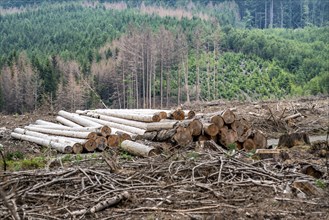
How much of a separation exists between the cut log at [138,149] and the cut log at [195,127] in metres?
1.70

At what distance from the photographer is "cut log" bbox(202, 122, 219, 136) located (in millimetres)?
13227

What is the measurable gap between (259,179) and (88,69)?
1940 inches

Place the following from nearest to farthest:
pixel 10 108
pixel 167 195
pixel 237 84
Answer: pixel 167 195 → pixel 10 108 → pixel 237 84

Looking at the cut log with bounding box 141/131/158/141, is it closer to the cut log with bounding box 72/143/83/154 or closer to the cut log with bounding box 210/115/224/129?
the cut log with bounding box 210/115/224/129

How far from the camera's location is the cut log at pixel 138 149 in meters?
11.4

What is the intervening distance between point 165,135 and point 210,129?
3.92 feet

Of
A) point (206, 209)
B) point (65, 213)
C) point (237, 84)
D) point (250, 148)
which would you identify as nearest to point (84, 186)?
point (65, 213)

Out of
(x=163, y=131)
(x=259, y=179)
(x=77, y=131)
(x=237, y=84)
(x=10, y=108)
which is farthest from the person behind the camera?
(x=237, y=84)

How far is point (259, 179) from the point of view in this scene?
804 centimetres

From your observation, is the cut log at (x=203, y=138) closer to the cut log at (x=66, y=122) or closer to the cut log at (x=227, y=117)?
the cut log at (x=227, y=117)

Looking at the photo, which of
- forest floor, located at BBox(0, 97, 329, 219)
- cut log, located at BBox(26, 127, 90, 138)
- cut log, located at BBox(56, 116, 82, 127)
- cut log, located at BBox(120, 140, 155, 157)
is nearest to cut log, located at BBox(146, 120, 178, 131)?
cut log, located at BBox(120, 140, 155, 157)

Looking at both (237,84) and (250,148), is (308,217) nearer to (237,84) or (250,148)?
(250,148)

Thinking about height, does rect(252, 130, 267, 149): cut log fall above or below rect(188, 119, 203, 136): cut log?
below

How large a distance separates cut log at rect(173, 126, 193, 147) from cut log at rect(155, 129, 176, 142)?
5.9 inches
